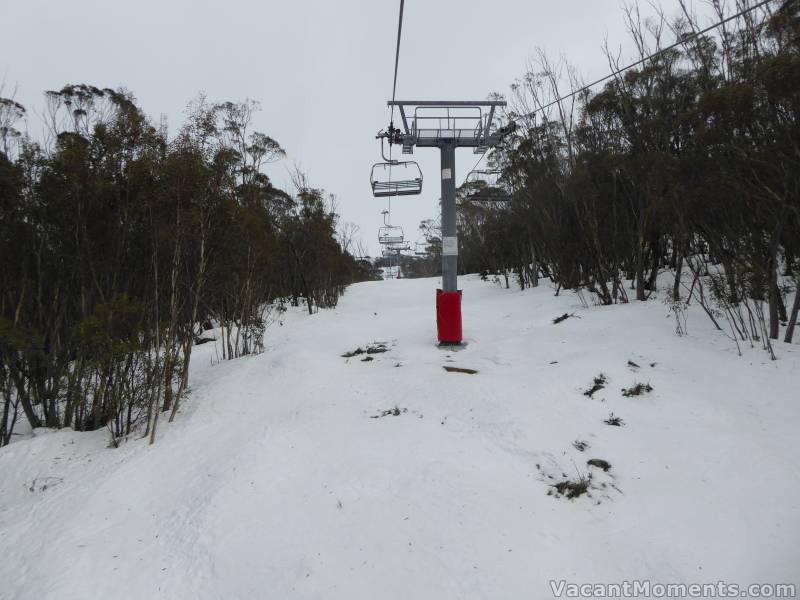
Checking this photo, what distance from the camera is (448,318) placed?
8773 millimetres

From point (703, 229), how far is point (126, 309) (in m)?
10.4

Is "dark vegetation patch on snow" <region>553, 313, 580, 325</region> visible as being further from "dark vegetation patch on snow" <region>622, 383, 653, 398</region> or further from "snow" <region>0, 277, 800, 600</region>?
"dark vegetation patch on snow" <region>622, 383, 653, 398</region>

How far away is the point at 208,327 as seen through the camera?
1752cm

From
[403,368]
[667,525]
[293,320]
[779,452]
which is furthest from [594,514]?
[293,320]

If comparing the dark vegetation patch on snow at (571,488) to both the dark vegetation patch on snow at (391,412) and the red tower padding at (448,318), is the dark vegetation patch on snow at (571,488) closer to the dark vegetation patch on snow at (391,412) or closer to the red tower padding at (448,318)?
the dark vegetation patch on snow at (391,412)

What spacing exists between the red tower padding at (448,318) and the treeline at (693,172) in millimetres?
4348

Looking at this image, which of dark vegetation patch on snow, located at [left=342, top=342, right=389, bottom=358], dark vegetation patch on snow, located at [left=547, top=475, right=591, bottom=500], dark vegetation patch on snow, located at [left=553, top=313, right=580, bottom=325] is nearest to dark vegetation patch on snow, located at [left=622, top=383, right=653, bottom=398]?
dark vegetation patch on snow, located at [left=547, top=475, right=591, bottom=500]

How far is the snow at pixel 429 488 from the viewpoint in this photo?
3000 millimetres

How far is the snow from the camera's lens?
3.00m

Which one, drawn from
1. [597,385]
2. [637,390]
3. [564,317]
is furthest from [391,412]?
[564,317]

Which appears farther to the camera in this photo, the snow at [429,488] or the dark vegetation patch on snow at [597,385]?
the dark vegetation patch on snow at [597,385]

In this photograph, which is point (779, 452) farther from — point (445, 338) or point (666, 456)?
point (445, 338)

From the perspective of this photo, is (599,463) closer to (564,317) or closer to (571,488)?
(571,488)

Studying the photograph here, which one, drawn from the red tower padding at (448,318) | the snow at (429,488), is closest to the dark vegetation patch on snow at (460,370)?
the snow at (429,488)
